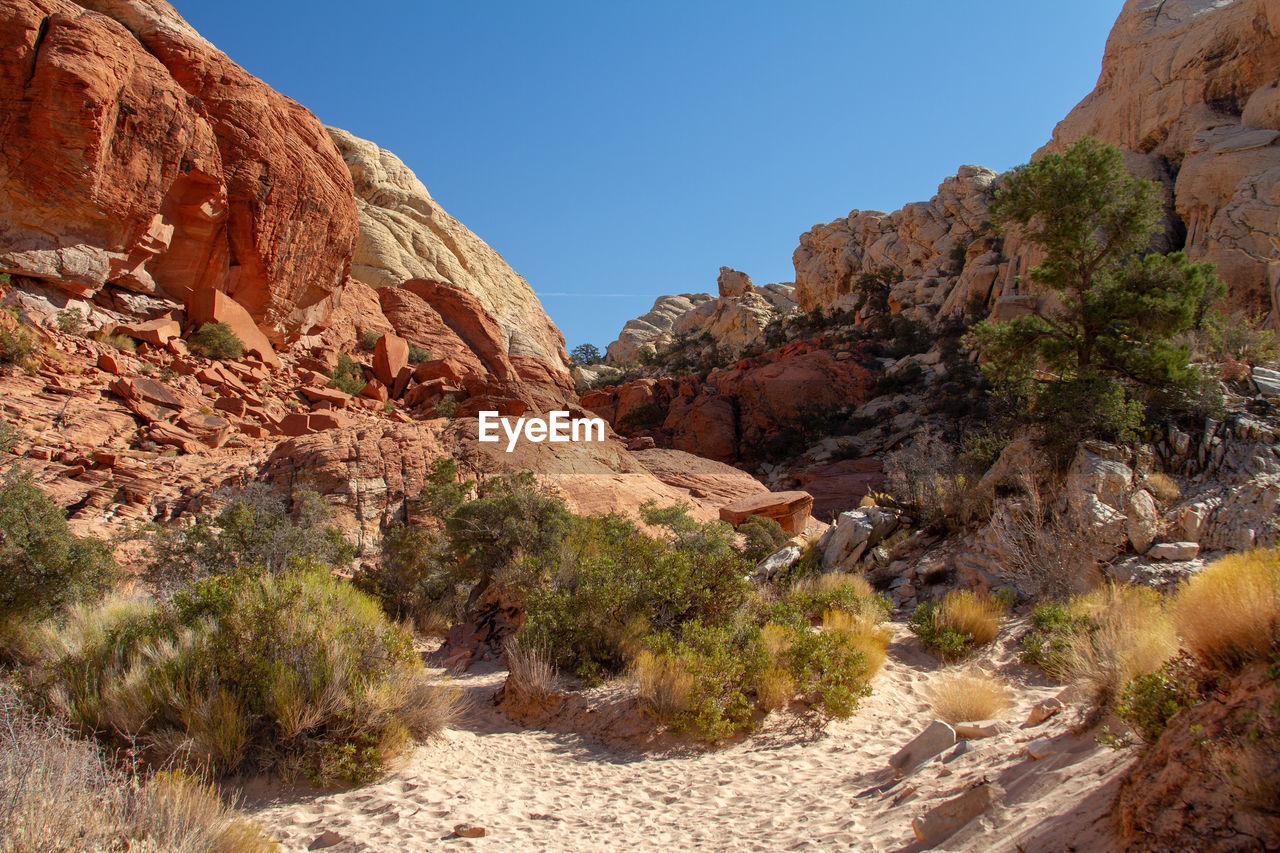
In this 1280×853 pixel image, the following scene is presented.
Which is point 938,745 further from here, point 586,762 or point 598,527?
point 598,527

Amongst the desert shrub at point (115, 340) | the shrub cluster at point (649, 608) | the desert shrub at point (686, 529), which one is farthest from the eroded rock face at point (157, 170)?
the desert shrub at point (686, 529)

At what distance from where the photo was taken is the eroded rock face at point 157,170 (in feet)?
55.4

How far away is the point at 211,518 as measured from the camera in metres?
12.7

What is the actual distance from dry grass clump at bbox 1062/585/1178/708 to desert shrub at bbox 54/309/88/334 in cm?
2176

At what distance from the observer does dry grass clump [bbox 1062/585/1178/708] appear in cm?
443

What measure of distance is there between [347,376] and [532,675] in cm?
1884

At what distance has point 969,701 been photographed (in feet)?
19.7

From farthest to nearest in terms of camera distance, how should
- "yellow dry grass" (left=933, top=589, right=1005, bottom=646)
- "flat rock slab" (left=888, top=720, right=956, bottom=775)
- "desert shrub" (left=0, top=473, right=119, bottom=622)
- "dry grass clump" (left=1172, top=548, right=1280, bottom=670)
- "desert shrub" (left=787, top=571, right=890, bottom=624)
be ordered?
"desert shrub" (left=787, top=571, right=890, bottom=624) → "yellow dry grass" (left=933, top=589, right=1005, bottom=646) → "desert shrub" (left=0, top=473, right=119, bottom=622) → "flat rock slab" (left=888, top=720, right=956, bottom=775) → "dry grass clump" (left=1172, top=548, right=1280, bottom=670)

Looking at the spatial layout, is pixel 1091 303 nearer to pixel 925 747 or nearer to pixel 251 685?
pixel 925 747

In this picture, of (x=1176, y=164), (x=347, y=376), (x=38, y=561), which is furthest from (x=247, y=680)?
(x=1176, y=164)

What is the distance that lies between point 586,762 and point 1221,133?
111 feet

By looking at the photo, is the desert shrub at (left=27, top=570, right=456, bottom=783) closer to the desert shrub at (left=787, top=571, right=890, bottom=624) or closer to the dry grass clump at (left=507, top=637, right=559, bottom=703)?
the dry grass clump at (left=507, top=637, right=559, bottom=703)

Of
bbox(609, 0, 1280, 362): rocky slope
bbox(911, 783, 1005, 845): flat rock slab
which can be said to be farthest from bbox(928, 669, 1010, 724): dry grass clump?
bbox(609, 0, 1280, 362): rocky slope

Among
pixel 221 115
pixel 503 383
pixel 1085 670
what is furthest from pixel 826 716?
pixel 221 115
